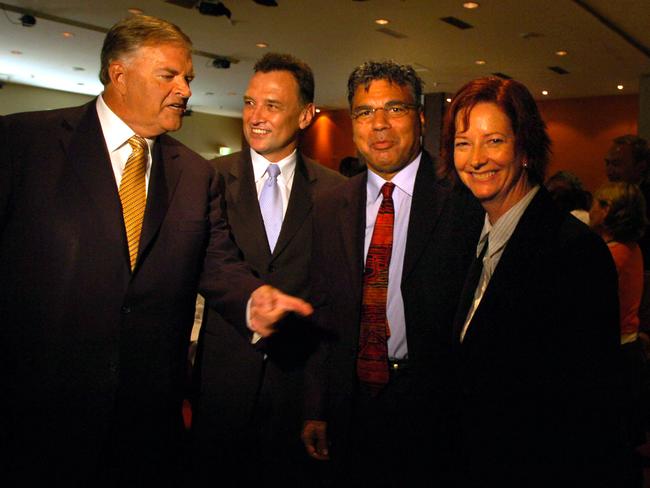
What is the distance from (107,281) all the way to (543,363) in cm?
126

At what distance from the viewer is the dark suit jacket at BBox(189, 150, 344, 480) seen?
7.22 ft

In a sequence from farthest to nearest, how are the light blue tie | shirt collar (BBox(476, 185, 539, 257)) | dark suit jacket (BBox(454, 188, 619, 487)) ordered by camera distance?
the light blue tie → shirt collar (BBox(476, 185, 539, 257)) → dark suit jacket (BBox(454, 188, 619, 487))

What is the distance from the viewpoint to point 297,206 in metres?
2.34

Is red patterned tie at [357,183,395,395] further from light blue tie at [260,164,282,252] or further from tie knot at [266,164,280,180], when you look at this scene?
tie knot at [266,164,280,180]

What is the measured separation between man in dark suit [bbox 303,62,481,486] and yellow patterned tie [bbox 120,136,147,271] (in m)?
0.63

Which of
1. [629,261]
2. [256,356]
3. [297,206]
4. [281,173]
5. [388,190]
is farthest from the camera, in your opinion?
[629,261]

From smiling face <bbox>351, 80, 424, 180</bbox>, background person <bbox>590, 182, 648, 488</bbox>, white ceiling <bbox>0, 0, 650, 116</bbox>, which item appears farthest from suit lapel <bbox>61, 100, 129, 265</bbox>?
white ceiling <bbox>0, 0, 650, 116</bbox>

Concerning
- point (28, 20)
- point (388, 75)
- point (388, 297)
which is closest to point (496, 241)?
point (388, 297)

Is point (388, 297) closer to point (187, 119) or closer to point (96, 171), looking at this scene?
point (96, 171)

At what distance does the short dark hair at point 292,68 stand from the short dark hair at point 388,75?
1.17 ft

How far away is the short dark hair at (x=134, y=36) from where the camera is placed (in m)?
1.94

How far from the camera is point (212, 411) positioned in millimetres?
2230

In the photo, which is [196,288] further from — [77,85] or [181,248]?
→ [77,85]

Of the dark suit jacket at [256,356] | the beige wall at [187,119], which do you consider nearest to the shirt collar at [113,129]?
the dark suit jacket at [256,356]
